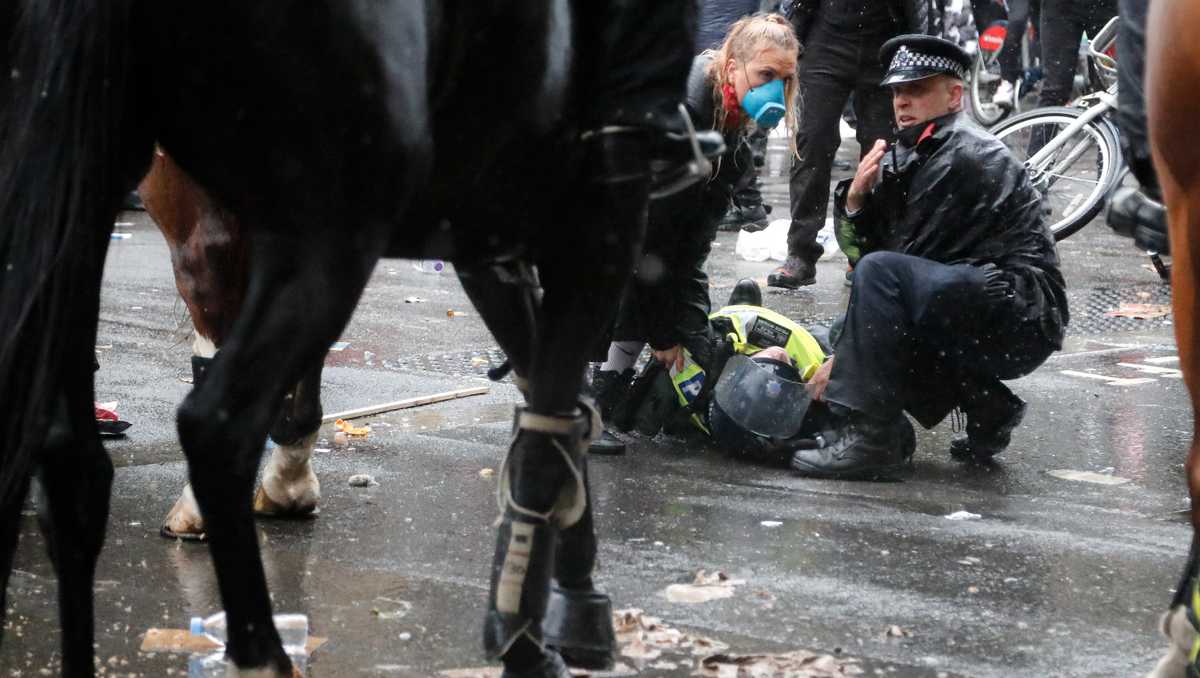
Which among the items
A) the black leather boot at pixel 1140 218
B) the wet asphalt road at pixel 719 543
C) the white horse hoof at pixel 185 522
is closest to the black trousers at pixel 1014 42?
the wet asphalt road at pixel 719 543

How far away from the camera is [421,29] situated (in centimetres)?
258

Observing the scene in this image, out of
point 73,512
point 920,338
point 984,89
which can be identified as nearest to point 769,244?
point 920,338

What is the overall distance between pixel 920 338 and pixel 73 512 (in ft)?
11.3

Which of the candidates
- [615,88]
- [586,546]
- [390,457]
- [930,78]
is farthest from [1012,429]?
[615,88]

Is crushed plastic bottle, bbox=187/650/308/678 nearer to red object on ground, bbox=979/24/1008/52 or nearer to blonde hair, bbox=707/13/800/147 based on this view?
blonde hair, bbox=707/13/800/147

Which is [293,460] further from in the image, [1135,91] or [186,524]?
[1135,91]

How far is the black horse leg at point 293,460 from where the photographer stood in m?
4.61

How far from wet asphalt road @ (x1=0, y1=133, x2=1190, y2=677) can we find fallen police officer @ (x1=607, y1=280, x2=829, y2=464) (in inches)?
4.5

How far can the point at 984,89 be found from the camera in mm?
18734

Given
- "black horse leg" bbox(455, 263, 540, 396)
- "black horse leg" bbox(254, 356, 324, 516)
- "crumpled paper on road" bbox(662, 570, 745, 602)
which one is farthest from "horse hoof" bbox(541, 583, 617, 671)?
"black horse leg" bbox(254, 356, 324, 516)

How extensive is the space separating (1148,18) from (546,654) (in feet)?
5.32

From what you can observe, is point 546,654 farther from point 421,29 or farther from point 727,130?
point 727,130

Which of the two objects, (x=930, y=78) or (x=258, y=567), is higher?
(x=930, y=78)

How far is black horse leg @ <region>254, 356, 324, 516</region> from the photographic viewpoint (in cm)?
461
